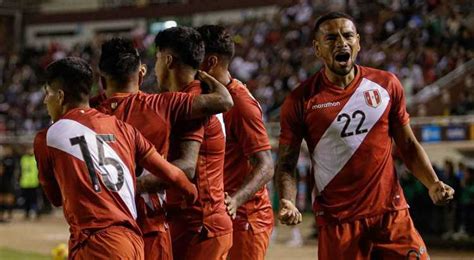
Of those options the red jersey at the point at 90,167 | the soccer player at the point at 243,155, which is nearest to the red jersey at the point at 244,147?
the soccer player at the point at 243,155

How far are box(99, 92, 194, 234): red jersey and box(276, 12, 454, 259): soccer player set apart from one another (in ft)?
3.33

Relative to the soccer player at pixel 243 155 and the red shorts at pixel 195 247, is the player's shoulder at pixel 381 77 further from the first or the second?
the red shorts at pixel 195 247

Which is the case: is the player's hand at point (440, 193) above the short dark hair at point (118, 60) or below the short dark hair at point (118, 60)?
below

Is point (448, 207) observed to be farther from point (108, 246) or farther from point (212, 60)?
point (108, 246)

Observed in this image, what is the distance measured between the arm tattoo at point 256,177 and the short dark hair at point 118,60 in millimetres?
1179

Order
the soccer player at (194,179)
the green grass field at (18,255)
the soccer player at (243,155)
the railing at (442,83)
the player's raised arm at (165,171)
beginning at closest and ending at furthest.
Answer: the player's raised arm at (165,171) < the soccer player at (194,179) < the soccer player at (243,155) < the green grass field at (18,255) < the railing at (442,83)

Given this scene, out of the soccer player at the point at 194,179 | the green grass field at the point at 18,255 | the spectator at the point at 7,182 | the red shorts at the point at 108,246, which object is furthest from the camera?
the spectator at the point at 7,182

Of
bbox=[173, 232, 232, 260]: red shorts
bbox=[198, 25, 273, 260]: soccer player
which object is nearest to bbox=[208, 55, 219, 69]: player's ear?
bbox=[198, 25, 273, 260]: soccer player

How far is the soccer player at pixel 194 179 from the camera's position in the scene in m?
6.01

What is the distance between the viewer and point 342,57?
646cm

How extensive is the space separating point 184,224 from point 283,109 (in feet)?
3.58

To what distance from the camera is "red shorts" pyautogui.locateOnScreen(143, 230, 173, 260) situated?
5.71 m

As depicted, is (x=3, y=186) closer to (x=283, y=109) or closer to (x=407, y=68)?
(x=407, y=68)

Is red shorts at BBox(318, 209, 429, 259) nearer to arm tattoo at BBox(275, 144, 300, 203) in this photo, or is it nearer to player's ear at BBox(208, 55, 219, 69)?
arm tattoo at BBox(275, 144, 300, 203)
